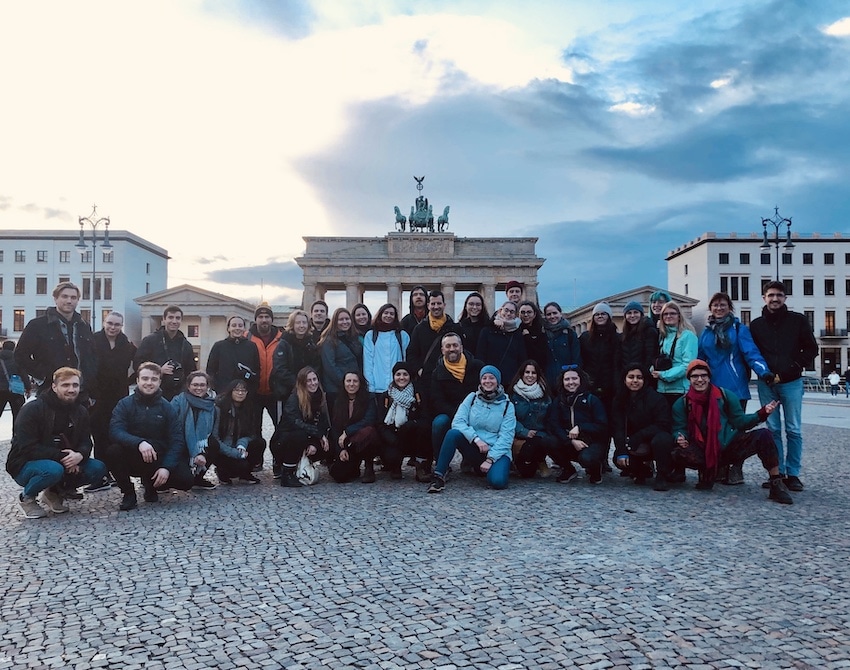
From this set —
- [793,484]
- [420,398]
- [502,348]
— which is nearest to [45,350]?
[420,398]

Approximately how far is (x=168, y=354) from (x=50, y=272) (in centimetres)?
6711

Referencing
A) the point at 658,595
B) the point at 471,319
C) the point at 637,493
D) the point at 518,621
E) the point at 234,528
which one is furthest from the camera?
the point at 471,319

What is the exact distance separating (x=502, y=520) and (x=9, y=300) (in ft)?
240

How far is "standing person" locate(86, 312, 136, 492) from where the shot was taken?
28.6ft

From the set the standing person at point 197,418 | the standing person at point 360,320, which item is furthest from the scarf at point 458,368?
the standing person at point 197,418

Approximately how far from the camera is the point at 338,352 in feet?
29.6

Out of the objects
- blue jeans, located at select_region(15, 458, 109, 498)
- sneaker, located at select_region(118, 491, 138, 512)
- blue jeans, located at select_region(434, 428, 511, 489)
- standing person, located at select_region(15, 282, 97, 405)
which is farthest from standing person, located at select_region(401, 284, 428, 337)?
blue jeans, located at select_region(15, 458, 109, 498)

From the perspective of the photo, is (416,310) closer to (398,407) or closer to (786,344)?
(398,407)

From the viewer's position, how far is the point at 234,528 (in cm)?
605

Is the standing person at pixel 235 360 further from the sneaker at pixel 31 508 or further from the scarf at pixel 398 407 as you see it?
the sneaker at pixel 31 508

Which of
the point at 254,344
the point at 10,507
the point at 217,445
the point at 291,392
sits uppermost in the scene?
the point at 254,344

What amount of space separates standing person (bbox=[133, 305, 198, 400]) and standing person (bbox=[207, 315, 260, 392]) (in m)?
0.34

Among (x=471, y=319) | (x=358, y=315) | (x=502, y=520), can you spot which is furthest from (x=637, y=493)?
(x=358, y=315)

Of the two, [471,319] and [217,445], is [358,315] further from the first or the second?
[217,445]
